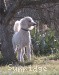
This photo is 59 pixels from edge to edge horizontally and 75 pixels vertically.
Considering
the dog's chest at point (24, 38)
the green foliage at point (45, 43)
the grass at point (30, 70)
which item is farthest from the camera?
the green foliage at point (45, 43)

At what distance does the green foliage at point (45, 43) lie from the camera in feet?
45.5

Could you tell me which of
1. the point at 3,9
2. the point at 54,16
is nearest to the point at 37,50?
the point at 54,16

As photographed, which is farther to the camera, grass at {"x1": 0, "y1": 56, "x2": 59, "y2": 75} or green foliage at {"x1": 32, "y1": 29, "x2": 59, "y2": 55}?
green foliage at {"x1": 32, "y1": 29, "x2": 59, "y2": 55}

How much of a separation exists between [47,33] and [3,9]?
3.76 meters

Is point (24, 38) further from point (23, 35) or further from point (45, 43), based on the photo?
point (45, 43)

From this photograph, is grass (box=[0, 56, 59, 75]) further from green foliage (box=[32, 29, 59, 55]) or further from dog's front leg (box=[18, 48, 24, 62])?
green foliage (box=[32, 29, 59, 55])

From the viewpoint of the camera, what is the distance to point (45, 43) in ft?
46.5

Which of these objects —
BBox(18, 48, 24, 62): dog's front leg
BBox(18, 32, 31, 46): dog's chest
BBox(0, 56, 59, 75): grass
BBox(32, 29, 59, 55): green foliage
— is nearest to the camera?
BBox(0, 56, 59, 75): grass

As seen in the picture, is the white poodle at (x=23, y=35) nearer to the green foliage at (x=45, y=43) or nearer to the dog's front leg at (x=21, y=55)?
the dog's front leg at (x=21, y=55)

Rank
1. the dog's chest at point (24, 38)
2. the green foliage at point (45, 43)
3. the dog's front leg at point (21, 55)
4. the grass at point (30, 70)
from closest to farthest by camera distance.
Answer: the grass at point (30, 70) < the dog's chest at point (24, 38) < the dog's front leg at point (21, 55) < the green foliage at point (45, 43)

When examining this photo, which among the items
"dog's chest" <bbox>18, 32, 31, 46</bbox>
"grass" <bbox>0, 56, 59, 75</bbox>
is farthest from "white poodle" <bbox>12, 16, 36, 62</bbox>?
"grass" <bbox>0, 56, 59, 75</bbox>

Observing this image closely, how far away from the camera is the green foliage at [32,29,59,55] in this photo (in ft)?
45.5

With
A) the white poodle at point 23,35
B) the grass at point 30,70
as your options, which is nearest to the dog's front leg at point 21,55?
the white poodle at point 23,35

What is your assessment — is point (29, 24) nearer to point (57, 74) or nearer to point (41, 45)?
point (41, 45)
